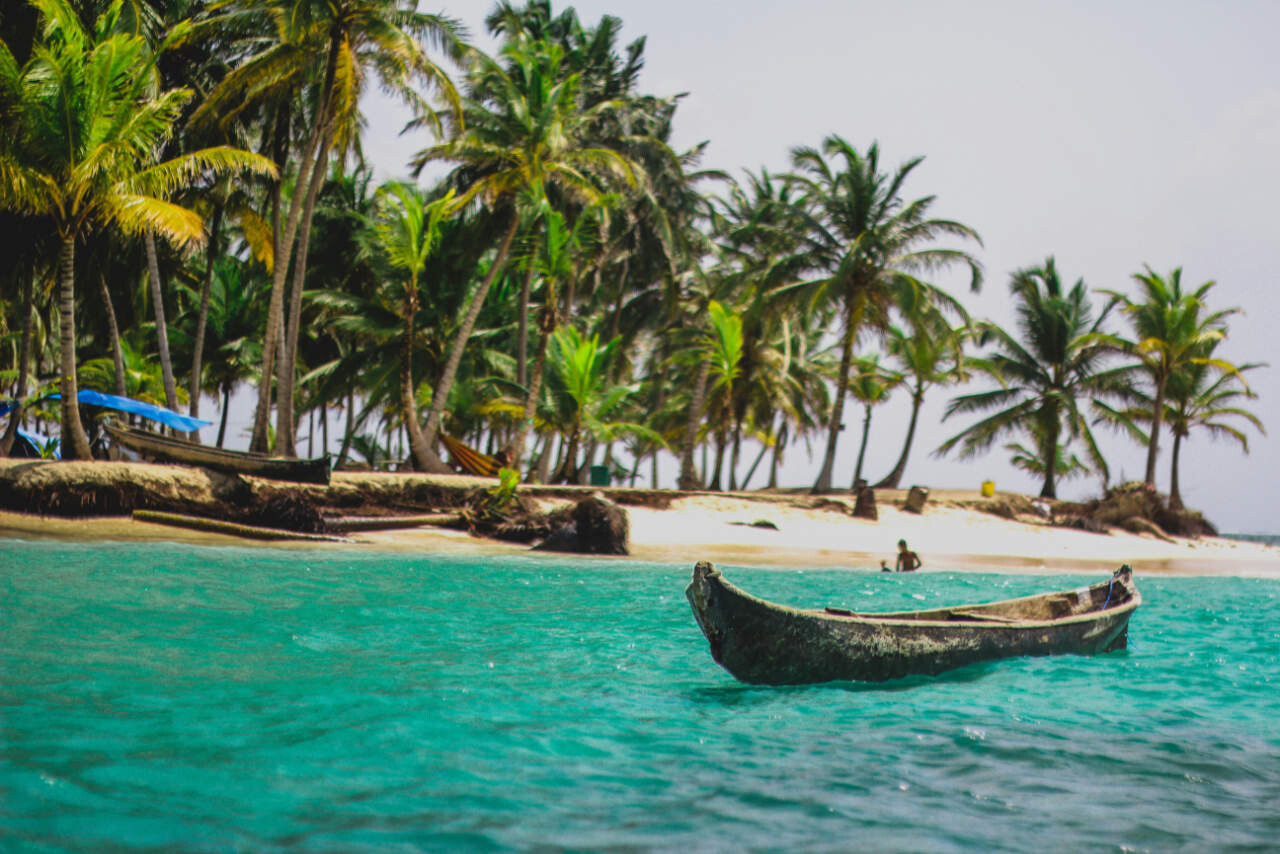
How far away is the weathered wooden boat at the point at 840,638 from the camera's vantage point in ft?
21.6

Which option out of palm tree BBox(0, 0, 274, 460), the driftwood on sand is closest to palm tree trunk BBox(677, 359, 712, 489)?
the driftwood on sand

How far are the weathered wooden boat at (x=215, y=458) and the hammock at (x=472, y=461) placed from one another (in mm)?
6245

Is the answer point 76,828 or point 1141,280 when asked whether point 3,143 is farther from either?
point 1141,280

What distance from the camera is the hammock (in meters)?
23.8

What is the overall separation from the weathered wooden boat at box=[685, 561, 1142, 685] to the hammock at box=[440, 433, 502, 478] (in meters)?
17.1

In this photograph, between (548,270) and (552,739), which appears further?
(548,270)

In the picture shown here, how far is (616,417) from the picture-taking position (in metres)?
29.6

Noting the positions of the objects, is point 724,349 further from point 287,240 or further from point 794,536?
point 287,240

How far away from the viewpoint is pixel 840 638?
678 cm

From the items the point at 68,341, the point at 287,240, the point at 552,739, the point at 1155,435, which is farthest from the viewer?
the point at 1155,435

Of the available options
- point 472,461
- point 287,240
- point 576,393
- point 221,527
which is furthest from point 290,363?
point 576,393

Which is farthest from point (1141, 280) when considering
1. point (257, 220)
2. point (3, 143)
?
point (3, 143)

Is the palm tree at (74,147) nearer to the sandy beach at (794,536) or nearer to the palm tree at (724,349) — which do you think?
the sandy beach at (794,536)

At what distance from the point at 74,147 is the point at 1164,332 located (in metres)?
31.7
